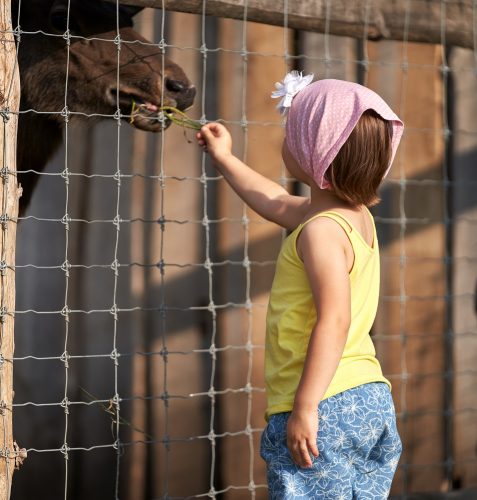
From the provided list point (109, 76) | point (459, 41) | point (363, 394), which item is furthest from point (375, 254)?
point (459, 41)

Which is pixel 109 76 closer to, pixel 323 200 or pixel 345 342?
pixel 323 200

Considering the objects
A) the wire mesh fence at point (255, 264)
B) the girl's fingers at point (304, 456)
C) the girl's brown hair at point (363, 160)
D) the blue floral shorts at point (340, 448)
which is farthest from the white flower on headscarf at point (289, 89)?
the wire mesh fence at point (255, 264)

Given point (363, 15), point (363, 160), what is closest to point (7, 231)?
point (363, 160)

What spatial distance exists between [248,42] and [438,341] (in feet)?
5.45

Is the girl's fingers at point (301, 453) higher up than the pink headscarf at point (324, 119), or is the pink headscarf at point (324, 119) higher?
the pink headscarf at point (324, 119)

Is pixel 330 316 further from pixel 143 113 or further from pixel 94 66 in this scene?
pixel 94 66

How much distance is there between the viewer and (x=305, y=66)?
4.12m

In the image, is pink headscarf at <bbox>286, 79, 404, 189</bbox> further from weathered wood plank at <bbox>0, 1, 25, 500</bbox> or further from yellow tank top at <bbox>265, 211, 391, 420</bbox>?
weathered wood plank at <bbox>0, 1, 25, 500</bbox>

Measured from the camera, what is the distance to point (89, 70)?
10.8 ft

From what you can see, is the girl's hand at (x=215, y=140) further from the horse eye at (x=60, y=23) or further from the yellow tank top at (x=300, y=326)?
the horse eye at (x=60, y=23)

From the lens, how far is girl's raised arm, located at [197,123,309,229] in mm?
2582

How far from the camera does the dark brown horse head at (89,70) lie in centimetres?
312

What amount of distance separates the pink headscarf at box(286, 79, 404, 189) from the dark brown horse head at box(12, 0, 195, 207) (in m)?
0.91

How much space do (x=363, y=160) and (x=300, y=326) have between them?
17.1 inches
